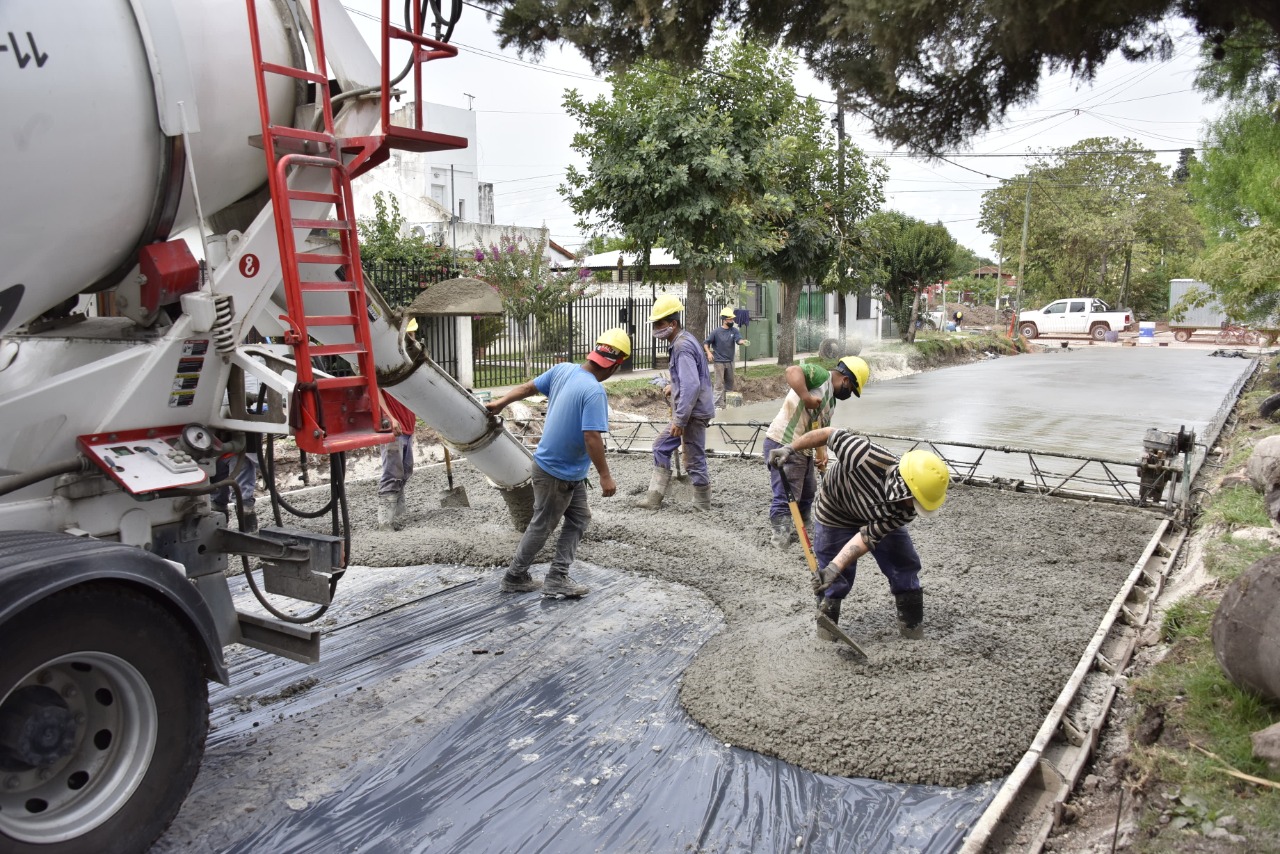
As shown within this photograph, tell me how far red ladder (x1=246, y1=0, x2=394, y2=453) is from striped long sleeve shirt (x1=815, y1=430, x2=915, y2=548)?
87.7 inches

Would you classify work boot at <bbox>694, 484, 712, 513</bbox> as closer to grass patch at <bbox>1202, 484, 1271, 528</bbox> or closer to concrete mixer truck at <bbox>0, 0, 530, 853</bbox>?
grass patch at <bbox>1202, 484, 1271, 528</bbox>

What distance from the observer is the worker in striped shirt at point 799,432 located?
21.0ft

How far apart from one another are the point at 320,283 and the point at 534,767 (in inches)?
84.8

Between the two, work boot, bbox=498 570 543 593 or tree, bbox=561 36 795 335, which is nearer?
work boot, bbox=498 570 543 593

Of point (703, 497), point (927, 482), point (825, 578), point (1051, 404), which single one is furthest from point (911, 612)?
point (1051, 404)

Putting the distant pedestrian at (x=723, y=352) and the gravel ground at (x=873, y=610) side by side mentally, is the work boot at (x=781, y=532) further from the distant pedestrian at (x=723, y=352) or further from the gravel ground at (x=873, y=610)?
the distant pedestrian at (x=723, y=352)

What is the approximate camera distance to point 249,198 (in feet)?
12.1

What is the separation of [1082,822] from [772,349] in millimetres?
23034

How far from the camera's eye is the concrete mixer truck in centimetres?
272

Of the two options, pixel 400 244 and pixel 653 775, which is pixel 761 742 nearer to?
pixel 653 775

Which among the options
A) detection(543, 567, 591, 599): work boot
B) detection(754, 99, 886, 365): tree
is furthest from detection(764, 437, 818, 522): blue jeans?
detection(754, 99, 886, 365): tree

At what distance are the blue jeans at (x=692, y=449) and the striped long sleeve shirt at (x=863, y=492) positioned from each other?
314 cm

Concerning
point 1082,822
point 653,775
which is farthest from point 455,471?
point 1082,822

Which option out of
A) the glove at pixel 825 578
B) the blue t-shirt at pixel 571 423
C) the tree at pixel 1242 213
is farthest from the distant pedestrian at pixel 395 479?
the tree at pixel 1242 213
